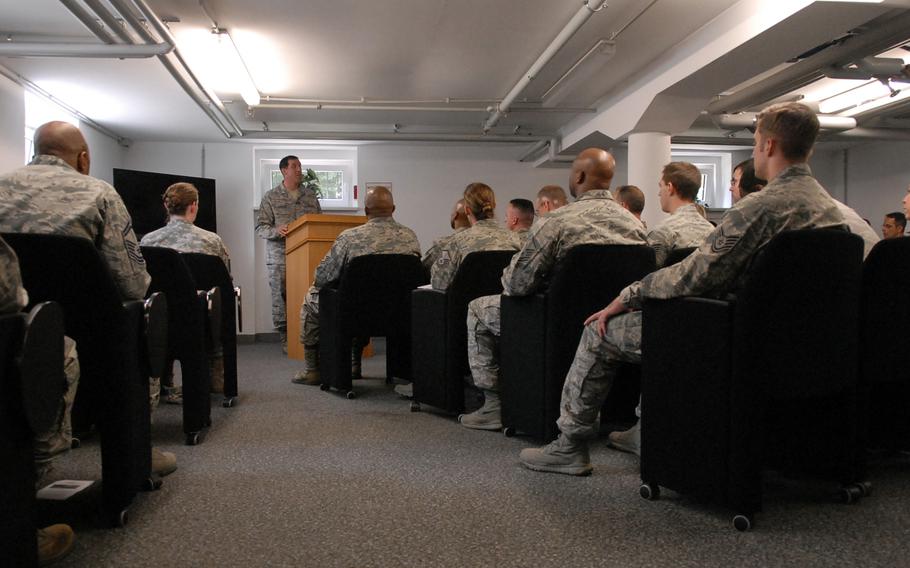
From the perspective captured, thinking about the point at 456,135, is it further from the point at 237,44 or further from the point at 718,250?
the point at 718,250

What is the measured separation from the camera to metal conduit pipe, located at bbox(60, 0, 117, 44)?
375 cm

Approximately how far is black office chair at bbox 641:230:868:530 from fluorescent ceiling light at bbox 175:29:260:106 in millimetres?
4161

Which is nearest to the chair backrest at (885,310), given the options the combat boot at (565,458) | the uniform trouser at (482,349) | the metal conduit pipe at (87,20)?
the combat boot at (565,458)

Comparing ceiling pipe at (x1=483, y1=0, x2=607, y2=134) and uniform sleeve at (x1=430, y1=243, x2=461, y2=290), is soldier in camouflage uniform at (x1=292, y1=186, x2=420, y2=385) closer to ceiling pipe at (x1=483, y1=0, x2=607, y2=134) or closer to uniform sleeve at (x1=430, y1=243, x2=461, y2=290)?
uniform sleeve at (x1=430, y1=243, x2=461, y2=290)

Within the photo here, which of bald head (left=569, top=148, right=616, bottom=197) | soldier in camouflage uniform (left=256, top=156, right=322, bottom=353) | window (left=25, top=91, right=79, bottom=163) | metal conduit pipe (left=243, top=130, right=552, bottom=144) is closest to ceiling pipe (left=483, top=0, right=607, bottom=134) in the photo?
metal conduit pipe (left=243, top=130, right=552, bottom=144)

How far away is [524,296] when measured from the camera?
110 inches

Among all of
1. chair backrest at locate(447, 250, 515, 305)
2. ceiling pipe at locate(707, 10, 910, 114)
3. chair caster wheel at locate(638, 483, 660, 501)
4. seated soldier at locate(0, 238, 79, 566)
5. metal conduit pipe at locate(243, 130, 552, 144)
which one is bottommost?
chair caster wheel at locate(638, 483, 660, 501)

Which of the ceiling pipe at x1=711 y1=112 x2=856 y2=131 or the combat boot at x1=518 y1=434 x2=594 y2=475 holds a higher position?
the ceiling pipe at x1=711 y1=112 x2=856 y2=131

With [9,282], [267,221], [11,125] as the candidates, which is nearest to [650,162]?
[267,221]

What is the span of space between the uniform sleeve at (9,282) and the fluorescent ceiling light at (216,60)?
399 cm

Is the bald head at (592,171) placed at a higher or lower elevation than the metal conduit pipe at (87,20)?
lower

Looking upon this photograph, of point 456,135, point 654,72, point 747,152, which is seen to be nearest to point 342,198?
point 456,135

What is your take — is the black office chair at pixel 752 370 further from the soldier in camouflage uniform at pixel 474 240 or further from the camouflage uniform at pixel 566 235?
the soldier in camouflage uniform at pixel 474 240

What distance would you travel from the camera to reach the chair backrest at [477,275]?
3355mm
